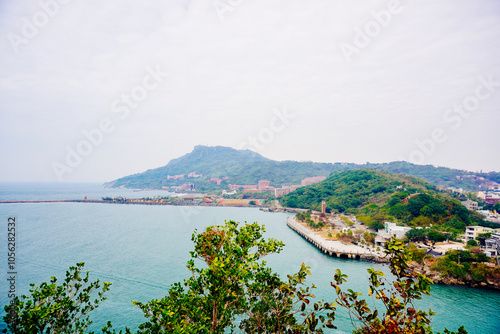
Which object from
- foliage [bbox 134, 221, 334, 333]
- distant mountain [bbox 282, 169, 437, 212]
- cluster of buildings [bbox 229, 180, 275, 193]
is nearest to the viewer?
foliage [bbox 134, 221, 334, 333]

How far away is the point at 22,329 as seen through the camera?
367cm

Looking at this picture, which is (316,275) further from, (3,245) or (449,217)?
(3,245)

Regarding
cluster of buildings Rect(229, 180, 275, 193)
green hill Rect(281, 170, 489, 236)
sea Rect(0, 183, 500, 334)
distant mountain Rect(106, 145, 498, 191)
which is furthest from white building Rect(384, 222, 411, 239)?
distant mountain Rect(106, 145, 498, 191)

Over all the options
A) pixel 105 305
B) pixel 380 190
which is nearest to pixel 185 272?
pixel 105 305

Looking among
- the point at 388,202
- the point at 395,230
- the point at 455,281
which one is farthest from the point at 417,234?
the point at 388,202

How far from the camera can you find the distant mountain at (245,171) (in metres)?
83.7

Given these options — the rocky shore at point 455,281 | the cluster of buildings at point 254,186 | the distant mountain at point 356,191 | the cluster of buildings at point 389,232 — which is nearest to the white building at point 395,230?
the cluster of buildings at point 389,232

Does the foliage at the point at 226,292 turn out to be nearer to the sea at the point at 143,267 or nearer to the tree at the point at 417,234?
the sea at the point at 143,267

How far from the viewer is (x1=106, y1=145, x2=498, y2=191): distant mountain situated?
83688mm

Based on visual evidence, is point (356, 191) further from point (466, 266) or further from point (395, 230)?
point (466, 266)

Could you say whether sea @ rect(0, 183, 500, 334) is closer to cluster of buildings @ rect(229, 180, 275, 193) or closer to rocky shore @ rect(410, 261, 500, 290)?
rocky shore @ rect(410, 261, 500, 290)

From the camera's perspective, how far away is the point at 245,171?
321ft

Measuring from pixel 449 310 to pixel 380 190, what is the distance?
31574 millimetres

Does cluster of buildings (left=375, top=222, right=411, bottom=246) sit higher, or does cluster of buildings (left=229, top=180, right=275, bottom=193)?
cluster of buildings (left=229, top=180, right=275, bottom=193)
